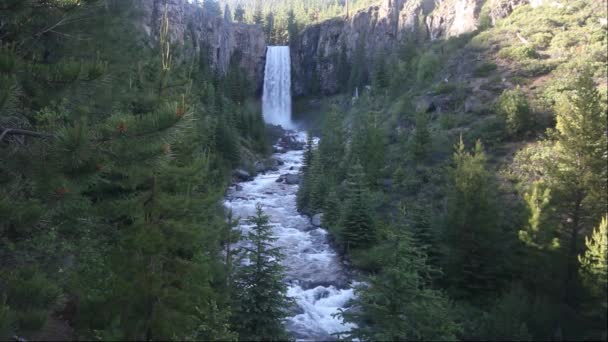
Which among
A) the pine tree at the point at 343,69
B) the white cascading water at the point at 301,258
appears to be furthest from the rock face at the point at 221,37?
the white cascading water at the point at 301,258

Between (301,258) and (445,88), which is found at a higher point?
(445,88)

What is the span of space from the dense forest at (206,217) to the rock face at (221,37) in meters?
46.5

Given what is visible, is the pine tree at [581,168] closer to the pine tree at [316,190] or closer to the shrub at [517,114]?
the shrub at [517,114]

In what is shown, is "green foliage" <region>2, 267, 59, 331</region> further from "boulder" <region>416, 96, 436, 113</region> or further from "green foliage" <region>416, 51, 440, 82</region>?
"green foliage" <region>416, 51, 440, 82</region>

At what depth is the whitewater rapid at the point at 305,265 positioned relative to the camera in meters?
14.5

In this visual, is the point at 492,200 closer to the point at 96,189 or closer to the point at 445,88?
the point at 96,189

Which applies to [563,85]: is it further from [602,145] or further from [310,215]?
[310,215]

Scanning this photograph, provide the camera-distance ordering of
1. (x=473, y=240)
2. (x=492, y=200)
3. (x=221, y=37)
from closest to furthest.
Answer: (x=473, y=240)
(x=492, y=200)
(x=221, y=37)

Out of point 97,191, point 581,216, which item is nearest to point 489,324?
point 581,216

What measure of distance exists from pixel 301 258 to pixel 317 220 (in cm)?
587

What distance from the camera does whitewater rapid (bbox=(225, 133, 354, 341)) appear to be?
14453mm

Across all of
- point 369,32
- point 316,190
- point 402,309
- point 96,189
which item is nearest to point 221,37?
point 369,32

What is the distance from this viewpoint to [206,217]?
11055 millimetres

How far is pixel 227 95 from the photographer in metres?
59.9
